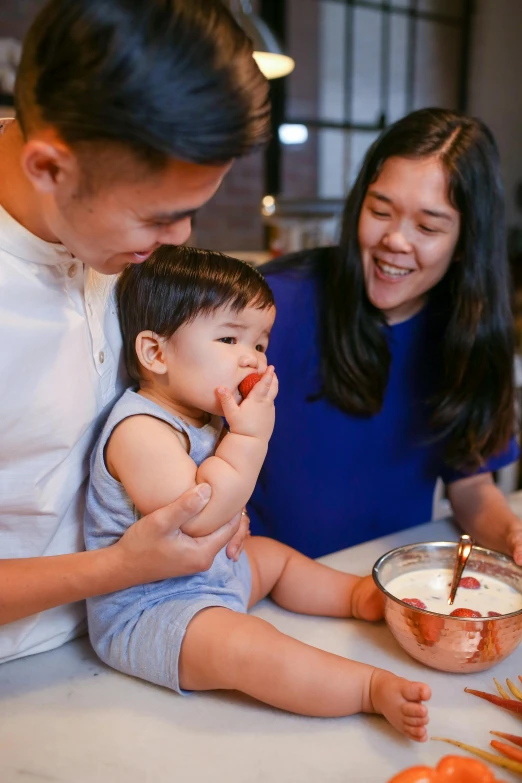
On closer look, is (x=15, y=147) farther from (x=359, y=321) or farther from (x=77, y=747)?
(x=359, y=321)

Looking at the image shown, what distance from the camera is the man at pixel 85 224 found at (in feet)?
2.17

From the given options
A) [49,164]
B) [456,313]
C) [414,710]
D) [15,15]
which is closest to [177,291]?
[49,164]

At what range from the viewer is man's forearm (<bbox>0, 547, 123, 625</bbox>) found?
888mm

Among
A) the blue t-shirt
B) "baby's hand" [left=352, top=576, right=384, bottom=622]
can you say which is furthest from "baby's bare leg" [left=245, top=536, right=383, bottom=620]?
the blue t-shirt

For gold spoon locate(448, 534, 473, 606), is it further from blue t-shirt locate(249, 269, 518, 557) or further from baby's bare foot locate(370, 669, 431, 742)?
blue t-shirt locate(249, 269, 518, 557)

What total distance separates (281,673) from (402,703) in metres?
0.14

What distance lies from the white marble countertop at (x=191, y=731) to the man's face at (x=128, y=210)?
537 mm

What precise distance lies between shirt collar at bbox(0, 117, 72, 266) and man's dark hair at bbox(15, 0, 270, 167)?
6.0 inches

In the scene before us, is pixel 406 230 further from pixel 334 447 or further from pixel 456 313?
pixel 334 447

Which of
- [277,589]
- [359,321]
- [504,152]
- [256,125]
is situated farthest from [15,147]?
[504,152]

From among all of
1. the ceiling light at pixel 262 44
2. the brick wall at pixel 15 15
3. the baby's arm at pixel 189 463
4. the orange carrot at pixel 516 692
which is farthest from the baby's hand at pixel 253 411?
the brick wall at pixel 15 15

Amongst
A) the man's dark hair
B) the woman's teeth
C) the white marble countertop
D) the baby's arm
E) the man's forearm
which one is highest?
the man's dark hair

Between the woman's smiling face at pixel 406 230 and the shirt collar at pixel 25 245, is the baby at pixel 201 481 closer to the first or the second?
the shirt collar at pixel 25 245

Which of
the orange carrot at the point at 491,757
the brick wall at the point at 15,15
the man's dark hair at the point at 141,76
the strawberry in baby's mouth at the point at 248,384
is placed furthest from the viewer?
the brick wall at the point at 15,15
